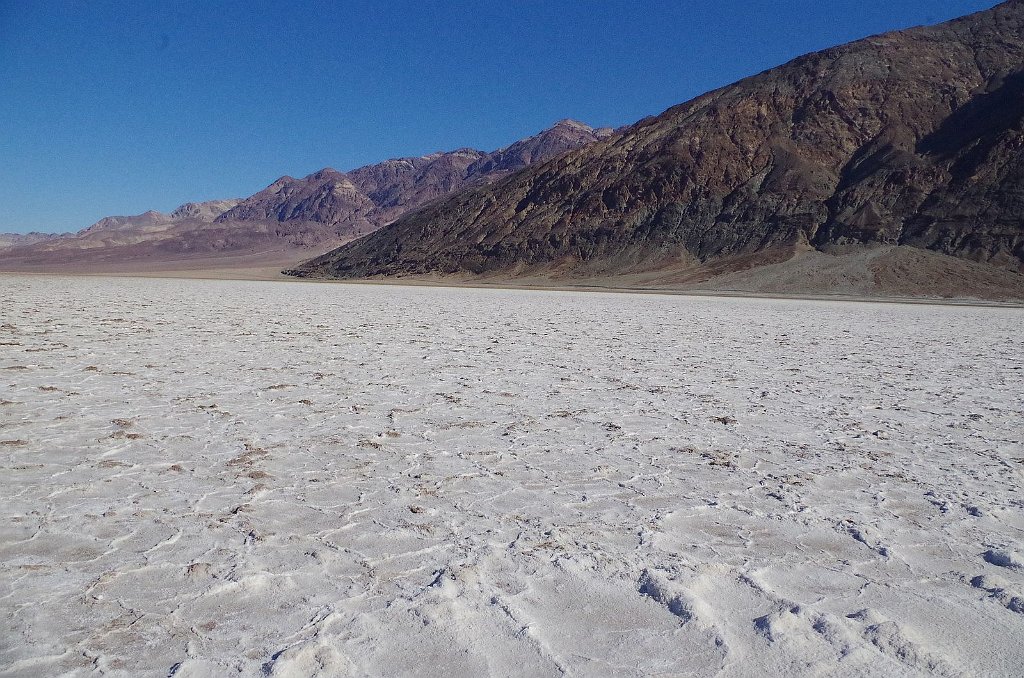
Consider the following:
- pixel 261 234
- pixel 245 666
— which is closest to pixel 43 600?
pixel 245 666

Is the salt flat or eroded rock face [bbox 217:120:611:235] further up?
eroded rock face [bbox 217:120:611:235]

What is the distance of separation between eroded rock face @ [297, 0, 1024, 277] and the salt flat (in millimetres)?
45589

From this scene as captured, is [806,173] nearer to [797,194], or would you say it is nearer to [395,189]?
[797,194]

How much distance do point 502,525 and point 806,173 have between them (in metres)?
56.6

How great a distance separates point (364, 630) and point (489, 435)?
2633 mm

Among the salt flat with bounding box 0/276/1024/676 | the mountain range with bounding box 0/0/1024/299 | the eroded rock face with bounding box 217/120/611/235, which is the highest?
the eroded rock face with bounding box 217/120/611/235

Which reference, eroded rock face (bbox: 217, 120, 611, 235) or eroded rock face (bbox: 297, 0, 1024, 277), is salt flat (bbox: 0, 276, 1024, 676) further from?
eroded rock face (bbox: 217, 120, 611, 235)

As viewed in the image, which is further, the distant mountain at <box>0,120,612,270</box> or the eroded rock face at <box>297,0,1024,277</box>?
the distant mountain at <box>0,120,612,270</box>

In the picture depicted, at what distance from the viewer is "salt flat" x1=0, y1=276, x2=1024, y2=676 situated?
2275 millimetres

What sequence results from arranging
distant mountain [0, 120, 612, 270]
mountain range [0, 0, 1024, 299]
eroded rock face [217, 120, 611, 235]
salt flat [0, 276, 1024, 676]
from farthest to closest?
eroded rock face [217, 120, 611, 235], distant mountain [0, 120, 612, 270], mountain range [0, 0, 1024, 299], salt flat [0, 276, 1024, 676]

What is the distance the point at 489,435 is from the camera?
4.94 m

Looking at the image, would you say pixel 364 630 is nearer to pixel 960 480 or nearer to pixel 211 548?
pixel 211 548

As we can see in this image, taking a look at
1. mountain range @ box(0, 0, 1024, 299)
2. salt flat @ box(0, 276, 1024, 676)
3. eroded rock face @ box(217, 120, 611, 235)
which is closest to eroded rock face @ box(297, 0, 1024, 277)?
mountain range @ box(0, 0, 1024, 299)

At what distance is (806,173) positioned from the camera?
53.5m
